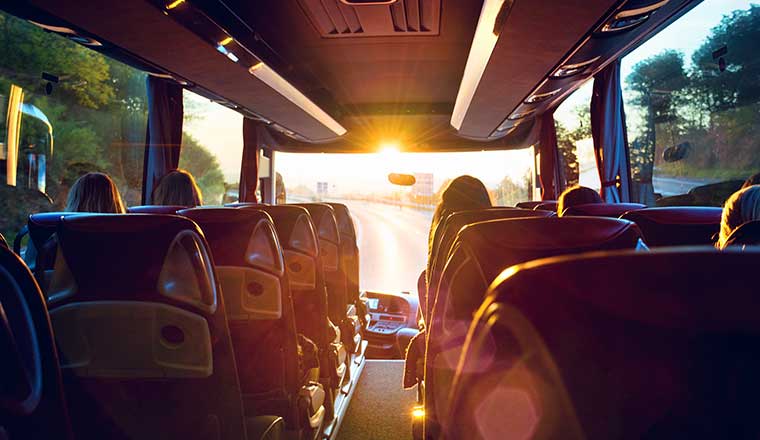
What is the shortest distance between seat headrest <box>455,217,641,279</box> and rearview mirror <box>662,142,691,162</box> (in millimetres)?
3558

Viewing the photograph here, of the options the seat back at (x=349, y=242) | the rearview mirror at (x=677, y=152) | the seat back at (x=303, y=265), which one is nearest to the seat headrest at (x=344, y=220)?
the seat back at (x=349, y=242)

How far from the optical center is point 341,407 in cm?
382

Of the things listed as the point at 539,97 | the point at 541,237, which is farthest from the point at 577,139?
the point at 541,237

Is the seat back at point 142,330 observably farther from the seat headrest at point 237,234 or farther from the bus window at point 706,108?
the bus window at point 706,108

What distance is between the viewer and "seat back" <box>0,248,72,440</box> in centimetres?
80

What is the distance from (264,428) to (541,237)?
1.61m

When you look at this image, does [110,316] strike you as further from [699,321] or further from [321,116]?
[321,116]

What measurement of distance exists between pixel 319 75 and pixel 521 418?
21.7ft

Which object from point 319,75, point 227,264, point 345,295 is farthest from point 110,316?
point 319,75

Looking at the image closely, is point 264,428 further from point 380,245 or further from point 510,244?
point 380,245

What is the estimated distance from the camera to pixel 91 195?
3.06m

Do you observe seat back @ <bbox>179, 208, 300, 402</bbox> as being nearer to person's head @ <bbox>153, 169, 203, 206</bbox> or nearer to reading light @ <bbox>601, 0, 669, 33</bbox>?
person's head @ <bbox>153, 169, 203, 206</bbox>

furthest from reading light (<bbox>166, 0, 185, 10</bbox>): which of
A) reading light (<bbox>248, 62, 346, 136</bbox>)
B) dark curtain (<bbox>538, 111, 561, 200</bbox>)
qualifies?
dark curtain (<bbox>538, 111, 561, 200</bbox>)

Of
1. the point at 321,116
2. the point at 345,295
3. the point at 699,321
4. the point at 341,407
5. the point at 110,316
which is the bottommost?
the point at 341,407
